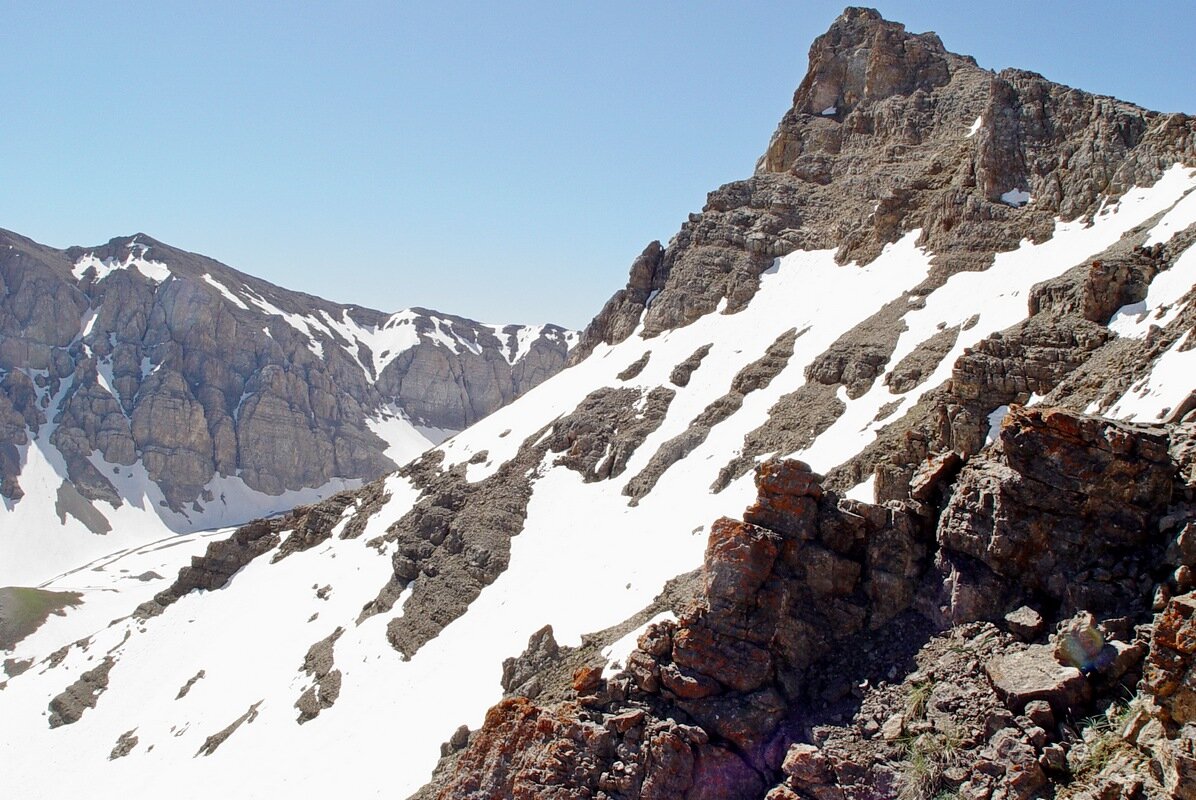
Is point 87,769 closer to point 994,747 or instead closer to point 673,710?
point 673,710

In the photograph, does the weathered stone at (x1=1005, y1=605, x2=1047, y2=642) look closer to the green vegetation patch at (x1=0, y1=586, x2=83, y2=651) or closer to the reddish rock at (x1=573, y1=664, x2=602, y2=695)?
the reddish rock at (x1=573, y1=664, x2=602, y2=695)

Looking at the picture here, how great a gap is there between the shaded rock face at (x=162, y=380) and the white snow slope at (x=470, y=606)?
110 metres

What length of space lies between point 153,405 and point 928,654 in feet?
580

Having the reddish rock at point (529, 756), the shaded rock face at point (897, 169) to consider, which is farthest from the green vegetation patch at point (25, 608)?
the reddish rock at point (529, 756)

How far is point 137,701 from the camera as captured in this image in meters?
46.5

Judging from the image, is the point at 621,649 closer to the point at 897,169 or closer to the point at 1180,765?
the point at 1180,765

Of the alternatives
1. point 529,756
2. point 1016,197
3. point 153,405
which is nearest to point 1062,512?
point 529,756

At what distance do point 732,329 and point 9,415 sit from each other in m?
156

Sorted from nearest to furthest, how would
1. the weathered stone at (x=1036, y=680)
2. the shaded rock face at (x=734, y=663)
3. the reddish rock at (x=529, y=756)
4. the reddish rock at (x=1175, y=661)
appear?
the reddish rock at (x=1175, y=661) → the weathered stone at (x=1036, y=680) → the shaded rock face at (x=734, y=663) → the reddish rock at (x=529, y=756)

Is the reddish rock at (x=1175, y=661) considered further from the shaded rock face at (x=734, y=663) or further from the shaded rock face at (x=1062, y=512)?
the shaded rock face at (x=734, y=663)

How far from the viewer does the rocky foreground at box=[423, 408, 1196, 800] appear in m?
12.6

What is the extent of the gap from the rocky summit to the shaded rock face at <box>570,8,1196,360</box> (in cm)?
26

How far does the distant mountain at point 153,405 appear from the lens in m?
146

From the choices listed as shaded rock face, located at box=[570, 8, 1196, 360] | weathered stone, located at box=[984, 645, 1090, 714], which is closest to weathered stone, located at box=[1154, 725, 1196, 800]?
weathered stone, located at box=[984, 645, 1090, 714]
